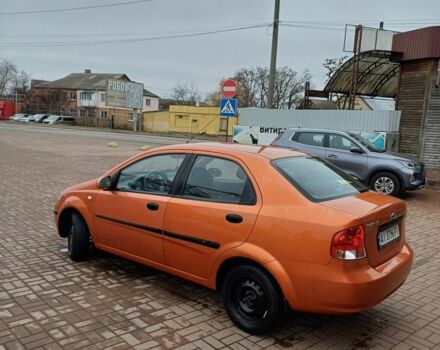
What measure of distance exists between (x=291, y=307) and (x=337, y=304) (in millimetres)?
375

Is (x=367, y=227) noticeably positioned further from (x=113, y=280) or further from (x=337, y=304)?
(x=113, y=280)

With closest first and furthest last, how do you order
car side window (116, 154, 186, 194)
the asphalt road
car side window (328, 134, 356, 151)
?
car side window (116, 154, 186, 194) < car side window (328, 134, 356, 151) < the asphalt road

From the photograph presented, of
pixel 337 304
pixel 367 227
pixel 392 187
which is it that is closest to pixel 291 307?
pixel 337 304

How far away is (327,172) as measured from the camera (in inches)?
172

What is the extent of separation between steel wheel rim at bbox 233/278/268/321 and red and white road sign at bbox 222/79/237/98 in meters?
9.16

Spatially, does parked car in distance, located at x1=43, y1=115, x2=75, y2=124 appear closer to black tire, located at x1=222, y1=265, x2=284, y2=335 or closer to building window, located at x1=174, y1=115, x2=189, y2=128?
building window, located at x1=174, y1=115, x2=189, y2=128

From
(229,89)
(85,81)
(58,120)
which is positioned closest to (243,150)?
(229,89)

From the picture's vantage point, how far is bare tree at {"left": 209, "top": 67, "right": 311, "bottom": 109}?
68375mm

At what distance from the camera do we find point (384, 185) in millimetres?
10922

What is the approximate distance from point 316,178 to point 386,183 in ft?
24.8

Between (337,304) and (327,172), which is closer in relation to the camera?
(337,304)

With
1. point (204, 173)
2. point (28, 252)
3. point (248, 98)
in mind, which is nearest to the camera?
point (204, 173)

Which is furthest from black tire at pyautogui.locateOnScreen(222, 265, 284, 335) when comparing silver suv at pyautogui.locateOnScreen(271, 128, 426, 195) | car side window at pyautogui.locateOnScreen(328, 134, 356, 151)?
car side window at pyautogui.locateOnScreen(328, 134, 356, 151)

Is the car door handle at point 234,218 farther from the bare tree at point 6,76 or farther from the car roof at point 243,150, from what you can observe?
the bare tree at point 6,76
